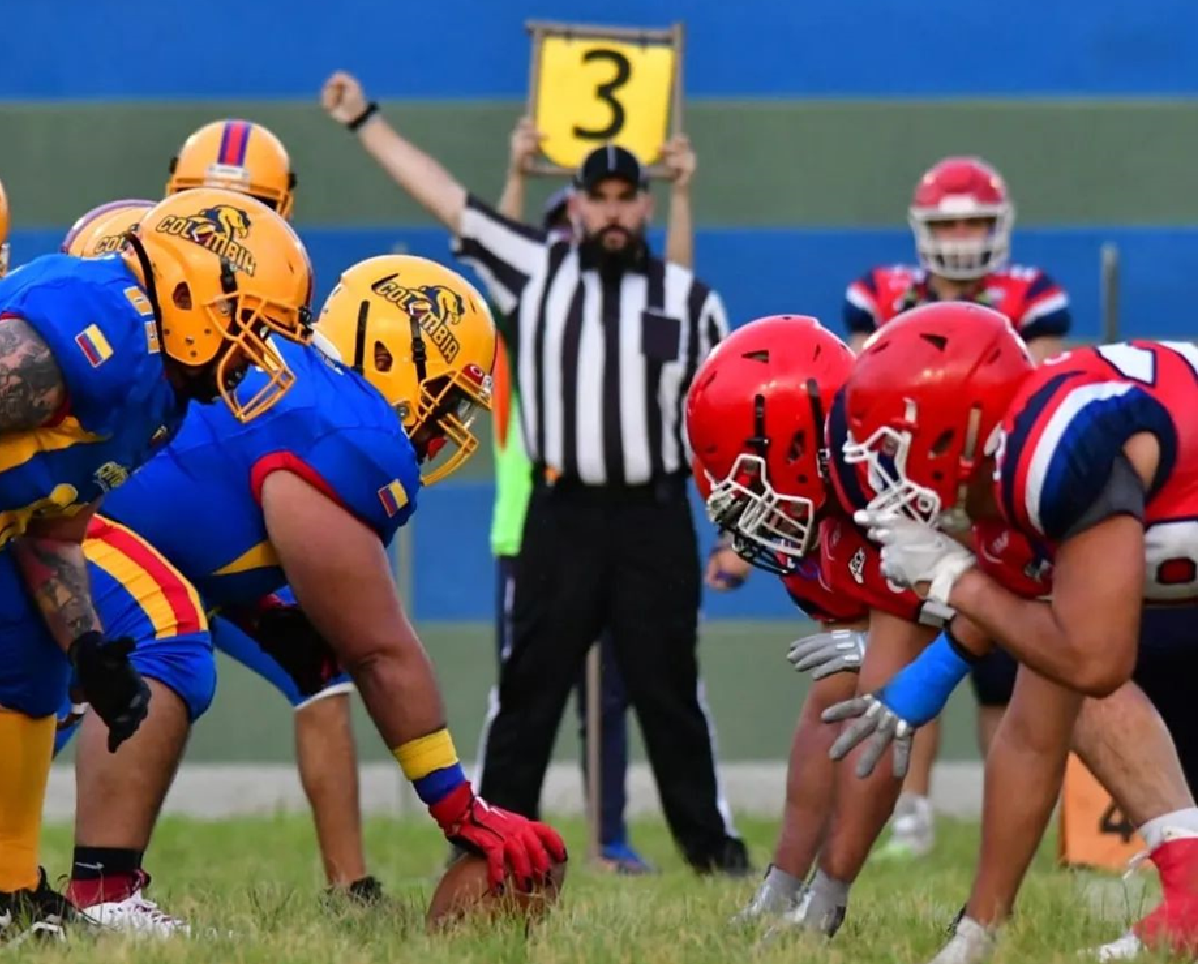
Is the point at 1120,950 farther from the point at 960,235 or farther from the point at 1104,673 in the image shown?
the point at 960,235

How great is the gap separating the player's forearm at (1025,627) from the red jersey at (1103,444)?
118mm

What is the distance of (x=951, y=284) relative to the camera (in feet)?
27.5

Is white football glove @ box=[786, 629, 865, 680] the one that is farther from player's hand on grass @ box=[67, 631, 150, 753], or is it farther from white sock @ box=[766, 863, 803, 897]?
player's hand on grass @ box=[67, 631, 150, 753]

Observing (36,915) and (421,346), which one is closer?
(36,915)

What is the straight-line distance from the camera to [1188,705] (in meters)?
6.38

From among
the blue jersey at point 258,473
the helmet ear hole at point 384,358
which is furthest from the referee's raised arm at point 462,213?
the blue jersey at point 258,473

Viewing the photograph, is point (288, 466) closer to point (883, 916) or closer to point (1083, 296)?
point (883, 916)

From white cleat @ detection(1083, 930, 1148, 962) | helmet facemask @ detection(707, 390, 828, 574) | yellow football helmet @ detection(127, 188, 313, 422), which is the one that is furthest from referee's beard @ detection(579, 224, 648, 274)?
white cleat @ detection(1083, 930, 1148, 962)

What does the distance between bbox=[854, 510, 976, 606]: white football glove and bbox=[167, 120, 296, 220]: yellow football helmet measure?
9.49ft

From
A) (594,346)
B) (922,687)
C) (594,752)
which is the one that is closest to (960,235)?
(594,346)

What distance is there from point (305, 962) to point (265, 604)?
1.50 meters

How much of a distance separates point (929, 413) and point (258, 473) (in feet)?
4.64

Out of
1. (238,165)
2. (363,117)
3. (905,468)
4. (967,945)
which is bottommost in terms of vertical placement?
(967,945)

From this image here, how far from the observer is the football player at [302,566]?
5.17 metres
